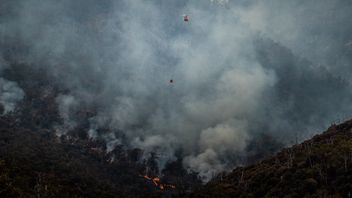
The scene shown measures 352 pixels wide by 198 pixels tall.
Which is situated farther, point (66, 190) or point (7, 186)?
point (66, 190)

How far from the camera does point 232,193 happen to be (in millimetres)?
169500

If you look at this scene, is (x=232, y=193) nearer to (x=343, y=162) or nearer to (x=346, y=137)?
(x=343, y=162)

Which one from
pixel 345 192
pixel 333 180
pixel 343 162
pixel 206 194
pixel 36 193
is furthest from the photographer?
pixel 206 194

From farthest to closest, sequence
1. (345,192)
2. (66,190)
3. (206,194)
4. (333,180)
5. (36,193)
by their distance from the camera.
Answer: (66,190) < (206,194) < (36,193) < (333,180) < (345,192)

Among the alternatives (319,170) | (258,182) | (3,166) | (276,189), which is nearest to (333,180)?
(319,170)

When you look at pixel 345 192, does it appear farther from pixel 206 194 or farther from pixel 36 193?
pixel 36 193

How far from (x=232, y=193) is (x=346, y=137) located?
5761 centimetres

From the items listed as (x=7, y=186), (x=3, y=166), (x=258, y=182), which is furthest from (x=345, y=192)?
(x=3, y=166)

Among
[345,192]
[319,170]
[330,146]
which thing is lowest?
[345,192]

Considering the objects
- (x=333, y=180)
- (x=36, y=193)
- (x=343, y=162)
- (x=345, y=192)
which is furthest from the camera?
(x=36, y=193)

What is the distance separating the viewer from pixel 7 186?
5822 inches

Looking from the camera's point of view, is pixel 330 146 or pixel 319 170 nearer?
pixel 319 170

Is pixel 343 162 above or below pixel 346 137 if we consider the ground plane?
below

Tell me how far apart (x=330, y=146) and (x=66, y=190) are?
116 metres
